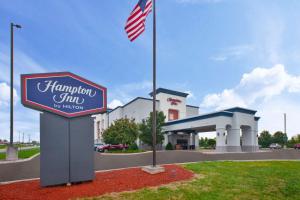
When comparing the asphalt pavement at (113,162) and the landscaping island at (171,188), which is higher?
the landscaping island at (171,188)

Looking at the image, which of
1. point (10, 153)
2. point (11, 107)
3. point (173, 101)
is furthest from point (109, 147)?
point (173, 101)

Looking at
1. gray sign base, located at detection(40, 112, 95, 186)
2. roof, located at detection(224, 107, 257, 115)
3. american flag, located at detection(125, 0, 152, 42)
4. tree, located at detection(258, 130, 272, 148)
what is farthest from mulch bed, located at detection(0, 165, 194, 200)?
tree, located at detection(258, 130, 272, 148)

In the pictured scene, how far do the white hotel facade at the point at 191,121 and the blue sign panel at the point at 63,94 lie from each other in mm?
27993

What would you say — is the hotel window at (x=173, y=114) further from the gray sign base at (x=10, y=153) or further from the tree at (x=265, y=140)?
the gray sign base at (x=10, y=153)

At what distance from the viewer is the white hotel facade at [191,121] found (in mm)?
35062

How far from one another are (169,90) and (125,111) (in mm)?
12318

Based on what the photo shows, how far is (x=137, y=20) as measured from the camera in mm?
12062

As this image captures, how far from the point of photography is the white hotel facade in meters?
35.1

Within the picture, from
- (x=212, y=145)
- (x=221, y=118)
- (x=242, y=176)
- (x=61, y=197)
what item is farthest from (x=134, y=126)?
(x=212, y=145)

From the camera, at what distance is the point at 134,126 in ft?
123

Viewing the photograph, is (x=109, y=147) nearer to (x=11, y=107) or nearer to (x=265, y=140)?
(x=11, y=107)

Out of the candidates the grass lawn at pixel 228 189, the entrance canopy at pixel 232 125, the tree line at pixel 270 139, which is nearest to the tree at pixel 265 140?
the tree line at pixel 270 139

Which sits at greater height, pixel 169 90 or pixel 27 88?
pixel 169 90

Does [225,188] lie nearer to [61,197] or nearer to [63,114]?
[61,197]
